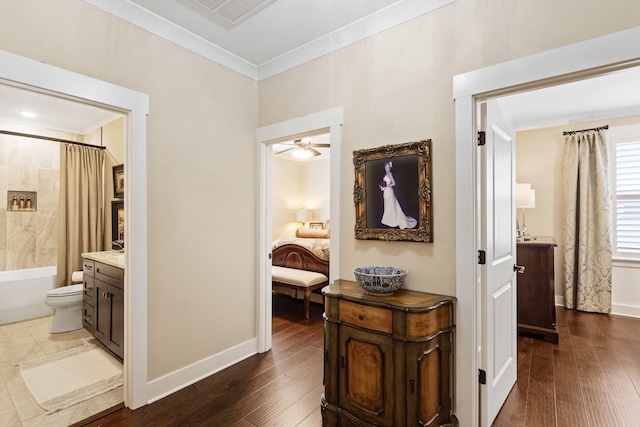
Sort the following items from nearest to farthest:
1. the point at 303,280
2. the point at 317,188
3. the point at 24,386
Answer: the point at 24,386 → the point at 303,280 → the point at 317,188

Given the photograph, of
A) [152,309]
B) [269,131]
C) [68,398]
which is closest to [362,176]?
[269,131]

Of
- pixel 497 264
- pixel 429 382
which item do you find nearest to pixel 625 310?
pixel 497 264

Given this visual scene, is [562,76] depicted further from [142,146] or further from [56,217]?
[56,217]

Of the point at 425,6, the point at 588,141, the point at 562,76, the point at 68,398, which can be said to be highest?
the point at 425,6

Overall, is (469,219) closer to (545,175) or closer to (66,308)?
(545,175)

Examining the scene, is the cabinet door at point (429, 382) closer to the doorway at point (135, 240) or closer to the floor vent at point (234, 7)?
the doorway at point (135, 240)

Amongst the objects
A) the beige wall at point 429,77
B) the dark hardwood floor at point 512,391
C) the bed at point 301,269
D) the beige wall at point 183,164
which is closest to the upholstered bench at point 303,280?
the bed at point 301,269

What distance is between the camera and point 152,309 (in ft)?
7.29

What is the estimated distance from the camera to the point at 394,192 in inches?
82.7

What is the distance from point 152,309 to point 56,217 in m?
3.73

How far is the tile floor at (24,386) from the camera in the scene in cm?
197

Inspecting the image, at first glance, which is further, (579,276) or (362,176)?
(579,276)

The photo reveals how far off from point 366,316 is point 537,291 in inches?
98.6

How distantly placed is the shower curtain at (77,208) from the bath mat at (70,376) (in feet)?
5.94
